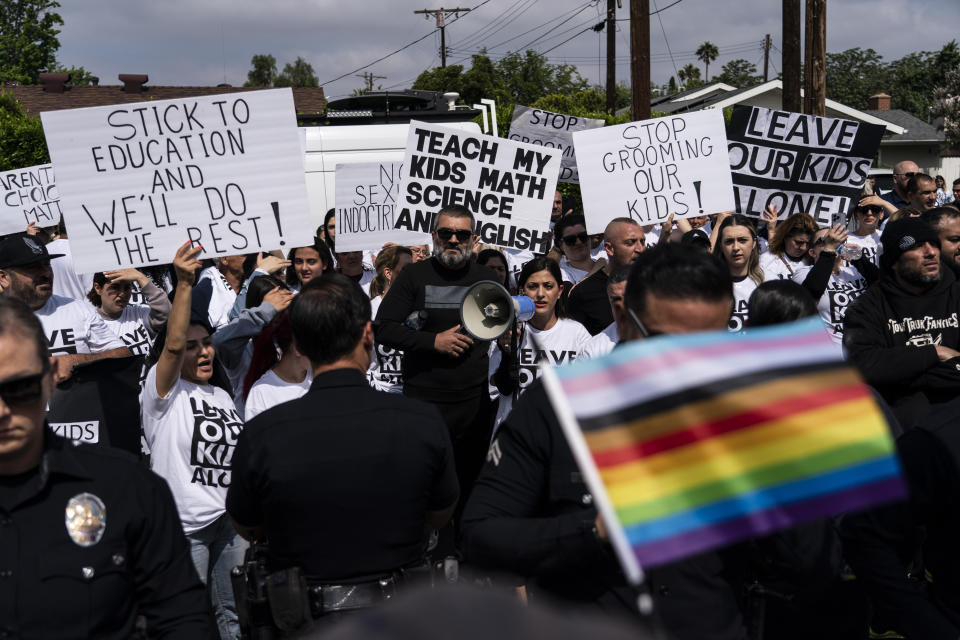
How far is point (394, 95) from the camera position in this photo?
15242 millimetres

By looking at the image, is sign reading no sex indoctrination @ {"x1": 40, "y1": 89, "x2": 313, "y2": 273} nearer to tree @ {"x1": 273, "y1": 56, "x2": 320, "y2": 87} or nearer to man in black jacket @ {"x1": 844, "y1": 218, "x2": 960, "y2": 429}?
man in black jacket @ {"x1": 844, "y1": 218, "x2": 960, "y2": 429}

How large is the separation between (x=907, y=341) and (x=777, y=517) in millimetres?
3909

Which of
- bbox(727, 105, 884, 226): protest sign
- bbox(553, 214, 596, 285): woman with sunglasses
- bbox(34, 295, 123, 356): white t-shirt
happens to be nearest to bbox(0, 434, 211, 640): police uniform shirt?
bbox(34, 295, 123, 356): white t-shirt

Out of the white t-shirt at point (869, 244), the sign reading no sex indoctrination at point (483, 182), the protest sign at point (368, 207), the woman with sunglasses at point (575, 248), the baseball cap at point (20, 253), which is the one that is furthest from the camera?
the white t-shirt at point (869, 244)

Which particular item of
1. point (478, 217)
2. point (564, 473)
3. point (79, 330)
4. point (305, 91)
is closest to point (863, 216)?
point (478, 217)

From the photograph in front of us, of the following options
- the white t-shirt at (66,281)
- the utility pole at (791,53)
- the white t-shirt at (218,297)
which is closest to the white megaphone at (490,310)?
the white t-shirt at (218,297)

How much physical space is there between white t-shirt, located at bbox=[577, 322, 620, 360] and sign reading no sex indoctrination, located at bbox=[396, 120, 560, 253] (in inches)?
89.9

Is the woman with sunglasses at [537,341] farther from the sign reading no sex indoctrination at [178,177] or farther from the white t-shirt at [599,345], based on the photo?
the sign reading no sex indoctrination at [178,177]

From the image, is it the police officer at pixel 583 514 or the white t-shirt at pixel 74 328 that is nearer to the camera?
the police officer at pixel 583 514

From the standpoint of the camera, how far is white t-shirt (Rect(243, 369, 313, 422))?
14.6 ft

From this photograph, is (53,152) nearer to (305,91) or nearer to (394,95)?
(394,95)

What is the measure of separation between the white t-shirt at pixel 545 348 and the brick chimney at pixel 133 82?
39.8 m

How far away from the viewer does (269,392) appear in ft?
14.7

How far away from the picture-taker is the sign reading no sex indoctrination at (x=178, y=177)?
5.14 m
